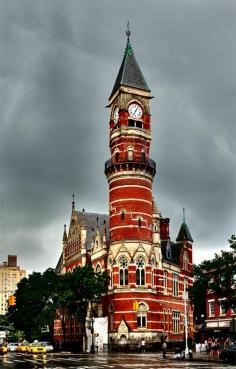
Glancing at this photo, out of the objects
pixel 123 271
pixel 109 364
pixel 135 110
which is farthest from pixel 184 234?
pixel 109 364

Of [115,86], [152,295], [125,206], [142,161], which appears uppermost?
[115,86]

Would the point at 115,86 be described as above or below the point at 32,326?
above

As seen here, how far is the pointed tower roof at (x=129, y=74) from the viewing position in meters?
80.6

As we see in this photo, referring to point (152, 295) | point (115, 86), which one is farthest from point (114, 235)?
point (115, 86)

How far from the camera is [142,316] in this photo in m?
73.9

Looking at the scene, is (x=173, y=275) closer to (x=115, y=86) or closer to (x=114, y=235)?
(x=114, y=235)

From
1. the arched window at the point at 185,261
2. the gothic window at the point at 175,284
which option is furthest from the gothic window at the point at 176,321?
the arched window at the point at 185,261

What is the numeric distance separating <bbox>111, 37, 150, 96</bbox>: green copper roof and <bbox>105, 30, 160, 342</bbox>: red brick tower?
155 millimetres

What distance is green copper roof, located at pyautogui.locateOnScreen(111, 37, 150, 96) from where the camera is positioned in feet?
264

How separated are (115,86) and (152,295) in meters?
30.0

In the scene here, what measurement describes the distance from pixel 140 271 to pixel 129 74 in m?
28.0

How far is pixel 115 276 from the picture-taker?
74188mm

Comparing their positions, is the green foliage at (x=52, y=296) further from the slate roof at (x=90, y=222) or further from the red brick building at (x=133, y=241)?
the slate roof at (x=90, y=222)

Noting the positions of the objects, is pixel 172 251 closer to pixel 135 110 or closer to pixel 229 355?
pixel 135 110
